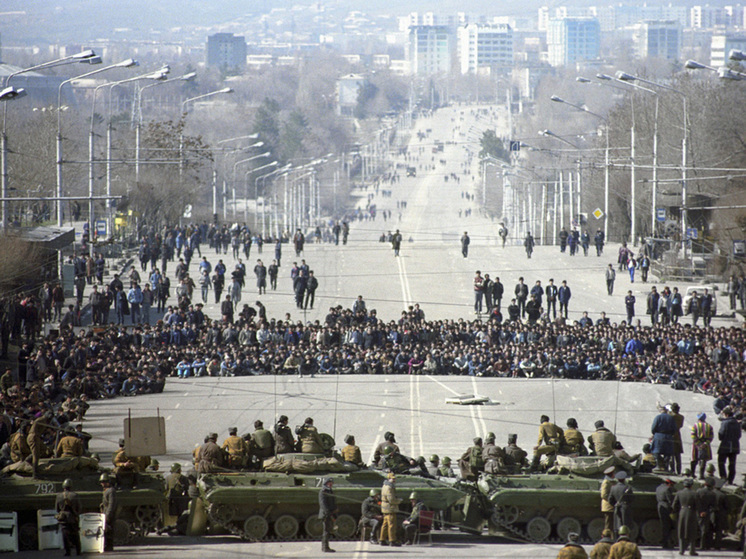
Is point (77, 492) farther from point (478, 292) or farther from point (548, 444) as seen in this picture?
point (478, 292)

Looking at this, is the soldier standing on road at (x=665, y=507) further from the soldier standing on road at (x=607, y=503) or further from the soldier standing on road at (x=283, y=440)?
the soldier standing on road at (x=283, y=440)

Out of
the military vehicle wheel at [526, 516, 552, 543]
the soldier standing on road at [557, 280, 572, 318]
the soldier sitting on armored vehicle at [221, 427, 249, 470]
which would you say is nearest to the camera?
the military vehicle wheel at [526, 516, 552, 543]

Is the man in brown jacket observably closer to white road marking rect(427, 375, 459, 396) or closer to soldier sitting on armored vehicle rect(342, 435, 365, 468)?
soldier sitting on armored vehicle rect(342, 435, 365, 468)

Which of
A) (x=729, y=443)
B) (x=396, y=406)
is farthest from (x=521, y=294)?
(x=729, y=443)

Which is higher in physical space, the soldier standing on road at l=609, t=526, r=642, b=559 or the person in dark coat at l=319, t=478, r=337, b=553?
the soldier standing on road at l=609, t=526, r=642, b=559

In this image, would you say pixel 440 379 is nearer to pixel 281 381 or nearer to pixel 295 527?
pixel 281 381

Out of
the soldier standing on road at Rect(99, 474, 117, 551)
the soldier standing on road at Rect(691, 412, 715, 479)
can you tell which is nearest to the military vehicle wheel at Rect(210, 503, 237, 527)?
the soldier standing on road at Rect(99, 474, 117, 551)
